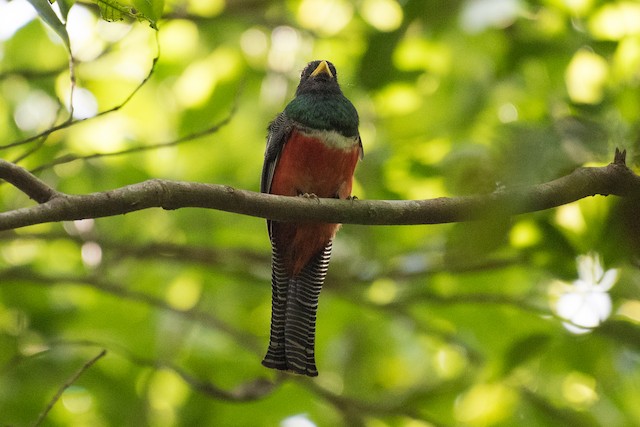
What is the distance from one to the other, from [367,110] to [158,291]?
80.0 inches

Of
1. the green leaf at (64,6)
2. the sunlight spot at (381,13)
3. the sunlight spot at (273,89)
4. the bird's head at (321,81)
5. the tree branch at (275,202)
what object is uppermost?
the sunlight spot at (381,13)

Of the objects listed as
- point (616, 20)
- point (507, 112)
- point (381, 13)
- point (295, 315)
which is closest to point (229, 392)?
point (295, 315)

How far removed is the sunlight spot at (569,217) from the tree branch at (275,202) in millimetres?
1166

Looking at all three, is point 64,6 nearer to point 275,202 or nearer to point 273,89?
point 275,202

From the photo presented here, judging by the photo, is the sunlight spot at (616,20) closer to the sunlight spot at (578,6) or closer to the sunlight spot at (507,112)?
the sunlight spot at (578,6)

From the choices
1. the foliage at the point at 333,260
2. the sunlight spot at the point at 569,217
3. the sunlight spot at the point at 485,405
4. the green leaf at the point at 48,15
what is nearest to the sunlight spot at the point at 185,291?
the foliage at the point at 333,260

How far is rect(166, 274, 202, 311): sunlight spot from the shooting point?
6.05 metres

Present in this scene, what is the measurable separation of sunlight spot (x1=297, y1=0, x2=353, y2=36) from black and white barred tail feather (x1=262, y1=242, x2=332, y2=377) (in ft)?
8.27

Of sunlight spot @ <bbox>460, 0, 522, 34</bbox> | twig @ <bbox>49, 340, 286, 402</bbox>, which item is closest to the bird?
twig @ <bbox>49, 340, 286, 402</bbox>

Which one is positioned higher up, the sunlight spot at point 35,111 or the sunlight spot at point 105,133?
the sunlight spot at point 105,133

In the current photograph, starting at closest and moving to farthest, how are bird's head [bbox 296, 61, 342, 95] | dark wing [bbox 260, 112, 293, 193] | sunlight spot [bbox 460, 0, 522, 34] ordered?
sunlight spot [bbox 460, 0, 522, 34], dark wing [bbox 260, 112, 293, 193], bird's head [bbox 296, 61, 342, 95]

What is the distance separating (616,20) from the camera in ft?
16.6

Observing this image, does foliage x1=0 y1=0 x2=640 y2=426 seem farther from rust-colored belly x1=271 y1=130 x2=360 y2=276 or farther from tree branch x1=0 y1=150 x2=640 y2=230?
tree branch x1=0 y1=150 x2=640 y2=230

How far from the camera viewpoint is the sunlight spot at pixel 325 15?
20.7 ft
